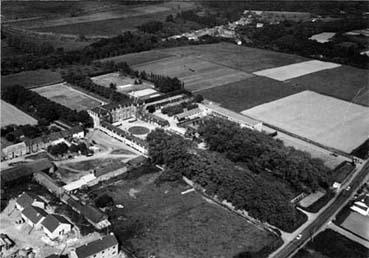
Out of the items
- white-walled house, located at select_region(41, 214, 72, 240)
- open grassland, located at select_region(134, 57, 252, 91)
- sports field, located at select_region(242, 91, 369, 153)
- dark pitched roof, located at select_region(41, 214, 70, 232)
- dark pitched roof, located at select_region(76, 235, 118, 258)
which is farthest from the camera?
open grassland, located at select_region(134, 57, 252, 91)

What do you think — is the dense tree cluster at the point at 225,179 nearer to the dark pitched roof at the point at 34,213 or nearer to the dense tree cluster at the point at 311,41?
the dark pitched roof at the point at 34,213

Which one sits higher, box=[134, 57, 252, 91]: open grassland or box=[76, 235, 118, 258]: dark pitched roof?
box=[76, 235, 118, 258]: dark pitched roof

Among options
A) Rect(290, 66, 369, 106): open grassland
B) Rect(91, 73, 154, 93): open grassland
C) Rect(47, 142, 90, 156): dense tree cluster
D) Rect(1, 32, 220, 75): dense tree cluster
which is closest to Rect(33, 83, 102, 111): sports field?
Rect(91, 73, 154, 93): open grassland

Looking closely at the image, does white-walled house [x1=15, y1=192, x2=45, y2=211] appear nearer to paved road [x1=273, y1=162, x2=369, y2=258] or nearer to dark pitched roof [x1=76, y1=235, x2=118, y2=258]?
dark pitched roof [x1=76, y1=235, x2=118, y2=258]

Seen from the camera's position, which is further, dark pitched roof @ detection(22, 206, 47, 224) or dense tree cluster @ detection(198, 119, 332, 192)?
dense tree cluster @ detection(198, 119, 332, 192)

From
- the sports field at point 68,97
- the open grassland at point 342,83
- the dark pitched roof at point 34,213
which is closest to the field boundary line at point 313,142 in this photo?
the open grassland at point 342,83
